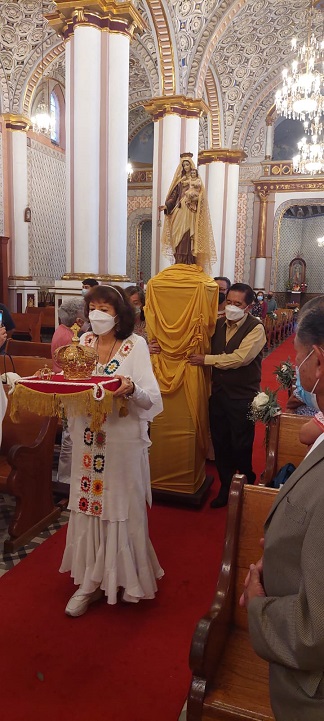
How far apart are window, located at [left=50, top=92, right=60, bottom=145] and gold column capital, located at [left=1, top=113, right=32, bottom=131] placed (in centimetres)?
190

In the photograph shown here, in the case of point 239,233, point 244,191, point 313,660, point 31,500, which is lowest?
point 31,500

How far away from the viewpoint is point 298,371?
4.18ft

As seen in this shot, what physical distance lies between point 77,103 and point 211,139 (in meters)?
10.3

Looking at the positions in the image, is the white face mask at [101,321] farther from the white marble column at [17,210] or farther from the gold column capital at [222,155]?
the gold column capital at [222,155]

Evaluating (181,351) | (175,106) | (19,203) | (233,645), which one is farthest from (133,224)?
(233,645)

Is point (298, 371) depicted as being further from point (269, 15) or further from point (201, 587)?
point (269, 15)

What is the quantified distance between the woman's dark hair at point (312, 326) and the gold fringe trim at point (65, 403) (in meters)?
1.22

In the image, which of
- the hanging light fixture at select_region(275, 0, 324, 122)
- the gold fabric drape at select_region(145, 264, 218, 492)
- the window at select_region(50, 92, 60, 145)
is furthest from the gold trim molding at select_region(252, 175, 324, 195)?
the gold fabric drape at select_region(145, 264, 218, 492)

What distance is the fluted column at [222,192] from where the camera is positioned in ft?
52.0

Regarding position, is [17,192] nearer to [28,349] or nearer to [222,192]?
[222,192]

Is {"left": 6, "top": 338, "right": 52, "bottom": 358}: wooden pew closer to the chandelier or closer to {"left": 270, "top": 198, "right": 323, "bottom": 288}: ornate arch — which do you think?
the chandelier

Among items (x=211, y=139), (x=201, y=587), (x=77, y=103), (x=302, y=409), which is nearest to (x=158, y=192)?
(x=77, y=103)

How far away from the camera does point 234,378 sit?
4047mm

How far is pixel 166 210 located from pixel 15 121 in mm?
11401
